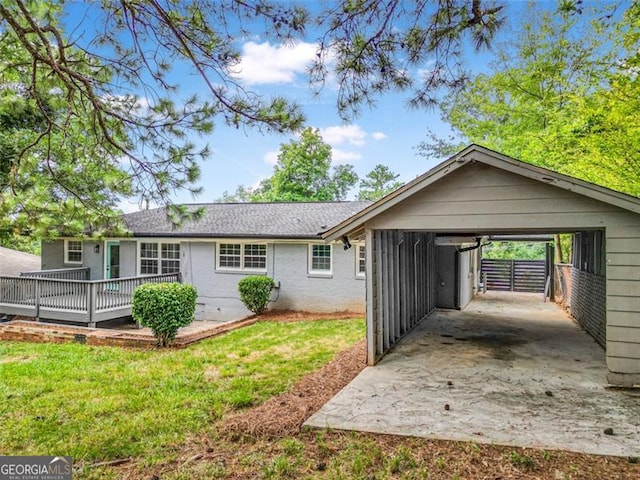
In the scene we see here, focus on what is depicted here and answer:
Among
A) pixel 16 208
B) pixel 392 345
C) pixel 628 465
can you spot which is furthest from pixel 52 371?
pixel 628 465

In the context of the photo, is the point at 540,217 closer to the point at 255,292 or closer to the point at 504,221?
the point at 504,221

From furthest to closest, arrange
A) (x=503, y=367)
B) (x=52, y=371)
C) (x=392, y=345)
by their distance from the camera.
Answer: (x=392, y=345) < (x=52, y=371) < (x=503, y=367)

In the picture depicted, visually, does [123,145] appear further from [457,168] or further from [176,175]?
[457,168]

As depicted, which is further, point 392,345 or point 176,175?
point 392,345

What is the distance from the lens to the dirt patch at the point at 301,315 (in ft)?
39.6

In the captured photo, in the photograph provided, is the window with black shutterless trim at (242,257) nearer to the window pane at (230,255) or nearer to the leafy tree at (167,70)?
the window pane at (230,255)

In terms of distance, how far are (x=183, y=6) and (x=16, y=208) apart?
3008 millimetres

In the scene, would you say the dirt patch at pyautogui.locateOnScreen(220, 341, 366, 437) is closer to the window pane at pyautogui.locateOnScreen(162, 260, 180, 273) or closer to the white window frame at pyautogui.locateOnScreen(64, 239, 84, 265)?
the window pane at pyautogui.locateOnScreen(162, 260, 180, 273)

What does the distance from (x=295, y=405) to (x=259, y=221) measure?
10.5 meters

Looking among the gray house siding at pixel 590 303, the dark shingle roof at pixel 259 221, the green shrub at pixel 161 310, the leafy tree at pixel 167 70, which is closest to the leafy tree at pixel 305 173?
the dark shingle roof at pixel 259 221

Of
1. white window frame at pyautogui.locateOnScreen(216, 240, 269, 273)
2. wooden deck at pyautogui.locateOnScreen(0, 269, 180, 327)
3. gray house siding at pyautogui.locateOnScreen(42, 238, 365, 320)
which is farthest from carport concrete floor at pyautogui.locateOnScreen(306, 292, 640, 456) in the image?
wooden deck at pyautogui.locateOnScreen(0, 269, 180, 327)

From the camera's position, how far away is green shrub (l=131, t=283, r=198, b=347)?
9195 millimetres

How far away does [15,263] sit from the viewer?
63.0 feet

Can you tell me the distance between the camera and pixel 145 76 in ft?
16.6
